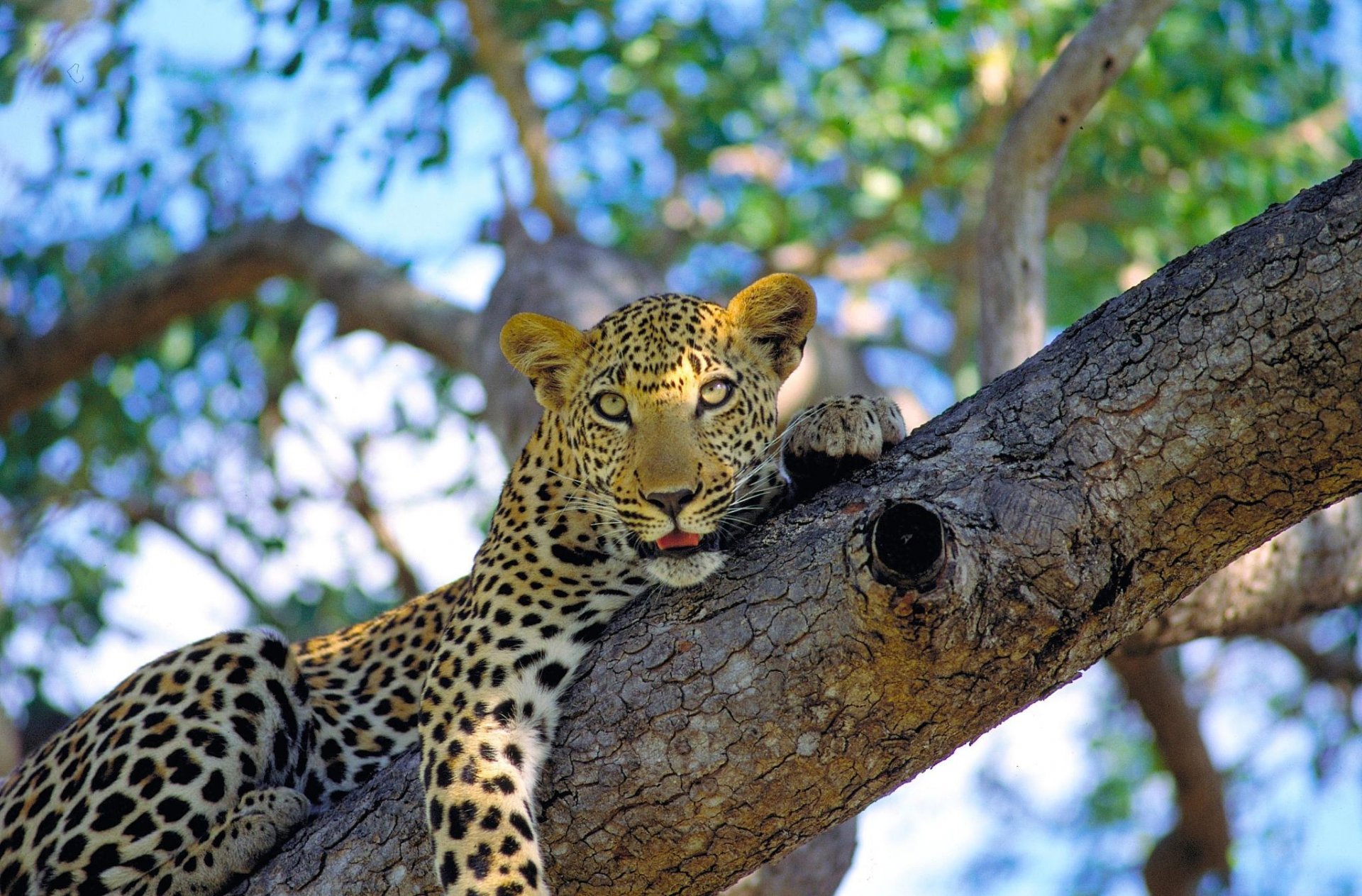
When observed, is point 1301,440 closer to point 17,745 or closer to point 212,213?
point 17,745

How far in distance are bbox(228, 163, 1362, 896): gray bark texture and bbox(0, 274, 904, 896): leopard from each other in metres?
0.25

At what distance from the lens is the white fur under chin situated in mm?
4680

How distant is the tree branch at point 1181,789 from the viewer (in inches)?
358

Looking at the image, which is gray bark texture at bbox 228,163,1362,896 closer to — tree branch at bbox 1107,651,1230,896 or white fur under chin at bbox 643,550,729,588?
white fur under chin at bbox 643,550,729,588

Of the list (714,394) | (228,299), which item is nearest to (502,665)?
(714,394)

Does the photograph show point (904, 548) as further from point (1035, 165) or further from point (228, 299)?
point (228, 299)

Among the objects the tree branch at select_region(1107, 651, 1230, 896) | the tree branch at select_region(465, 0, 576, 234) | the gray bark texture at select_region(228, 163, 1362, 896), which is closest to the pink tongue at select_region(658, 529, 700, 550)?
the gray bark texture at select_region(228, 163, 1362, 896)

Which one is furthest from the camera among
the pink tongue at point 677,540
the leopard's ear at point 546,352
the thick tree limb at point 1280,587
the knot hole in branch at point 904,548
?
the thick tree limb at point 1280,587

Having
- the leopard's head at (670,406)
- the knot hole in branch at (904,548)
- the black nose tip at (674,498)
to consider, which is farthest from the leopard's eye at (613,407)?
the knot hole in branch at (904,548)

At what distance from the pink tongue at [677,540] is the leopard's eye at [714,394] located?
0.66 m

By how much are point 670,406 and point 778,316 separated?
0.71 metres

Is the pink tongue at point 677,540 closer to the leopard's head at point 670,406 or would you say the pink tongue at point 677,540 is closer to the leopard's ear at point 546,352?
the leopard's head at point 670,406

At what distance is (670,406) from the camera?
5.43m

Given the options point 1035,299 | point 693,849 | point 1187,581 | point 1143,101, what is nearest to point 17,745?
point 693,849
